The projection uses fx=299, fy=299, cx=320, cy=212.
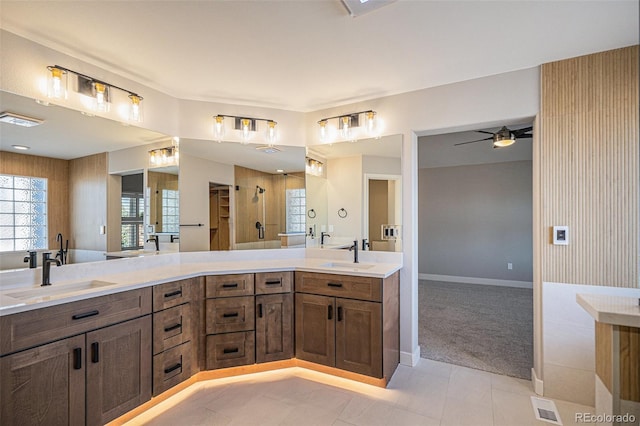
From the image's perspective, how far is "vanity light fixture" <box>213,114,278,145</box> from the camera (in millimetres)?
2984

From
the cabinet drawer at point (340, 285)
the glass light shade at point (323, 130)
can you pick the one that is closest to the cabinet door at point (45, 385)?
the cabinet drawer at point (340, 285)

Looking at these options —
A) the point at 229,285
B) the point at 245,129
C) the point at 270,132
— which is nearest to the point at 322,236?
the point at 229,285

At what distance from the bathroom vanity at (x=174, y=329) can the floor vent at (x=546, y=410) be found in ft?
3.27

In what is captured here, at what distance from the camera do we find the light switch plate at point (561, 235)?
2164mm

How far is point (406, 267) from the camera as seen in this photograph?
2752 mm

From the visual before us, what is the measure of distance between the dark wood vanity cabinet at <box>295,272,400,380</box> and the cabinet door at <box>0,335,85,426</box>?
150 cm

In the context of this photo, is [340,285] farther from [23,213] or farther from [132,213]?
[23,213]

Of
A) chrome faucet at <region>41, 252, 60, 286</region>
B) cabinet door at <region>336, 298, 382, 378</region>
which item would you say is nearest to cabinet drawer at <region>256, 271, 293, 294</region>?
cabinet door at <region>336, 298, 382, 378</region>

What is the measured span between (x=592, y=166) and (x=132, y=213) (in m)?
3.57

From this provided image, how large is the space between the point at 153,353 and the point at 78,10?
7.12 feet

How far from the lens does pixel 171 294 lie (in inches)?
87.1

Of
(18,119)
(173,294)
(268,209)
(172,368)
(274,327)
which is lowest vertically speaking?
(172,368)

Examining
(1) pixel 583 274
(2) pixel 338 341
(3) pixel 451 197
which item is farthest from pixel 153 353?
(3) pixel 451 197

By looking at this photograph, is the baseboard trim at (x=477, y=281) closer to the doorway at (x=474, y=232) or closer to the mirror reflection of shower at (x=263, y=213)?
the doorway at (x=474, y=232)
